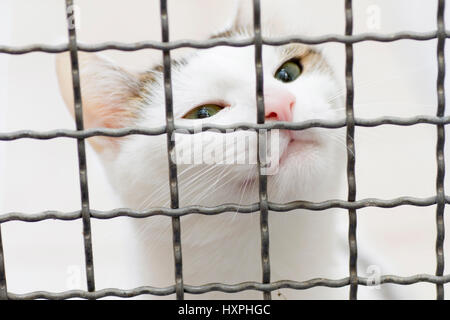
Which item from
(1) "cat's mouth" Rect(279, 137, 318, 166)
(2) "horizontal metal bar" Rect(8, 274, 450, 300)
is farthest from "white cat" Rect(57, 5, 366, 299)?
(2) "horizontal metal bar" Rect(8, 274, 450, 300)

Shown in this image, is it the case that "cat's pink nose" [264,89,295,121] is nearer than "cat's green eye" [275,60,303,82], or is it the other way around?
"cat's pink nose" [264,89,295,121]

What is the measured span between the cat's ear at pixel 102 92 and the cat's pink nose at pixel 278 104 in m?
A: 0.37

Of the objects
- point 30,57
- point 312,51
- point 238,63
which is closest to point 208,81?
point 238,63

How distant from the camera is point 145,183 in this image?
1197 mm

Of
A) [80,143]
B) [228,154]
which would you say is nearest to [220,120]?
[228,154]

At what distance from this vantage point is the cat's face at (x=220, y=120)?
1.03 metres

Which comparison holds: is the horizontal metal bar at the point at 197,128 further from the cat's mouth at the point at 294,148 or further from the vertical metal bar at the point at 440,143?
the cat's mouth at the point at 294,148

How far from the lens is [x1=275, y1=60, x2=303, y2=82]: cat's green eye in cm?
118

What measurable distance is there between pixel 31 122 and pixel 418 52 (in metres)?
1.18

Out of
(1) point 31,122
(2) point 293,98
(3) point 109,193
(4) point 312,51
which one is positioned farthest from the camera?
(1) point 31,122

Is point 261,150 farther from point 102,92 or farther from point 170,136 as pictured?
point 102,92

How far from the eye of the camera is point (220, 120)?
1044mm

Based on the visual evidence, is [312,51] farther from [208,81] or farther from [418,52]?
[418,52]

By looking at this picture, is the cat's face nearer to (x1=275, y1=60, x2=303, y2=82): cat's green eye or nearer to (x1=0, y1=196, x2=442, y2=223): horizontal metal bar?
(x1=275, y1=60, x2=303, y2=82): cat's green eye
